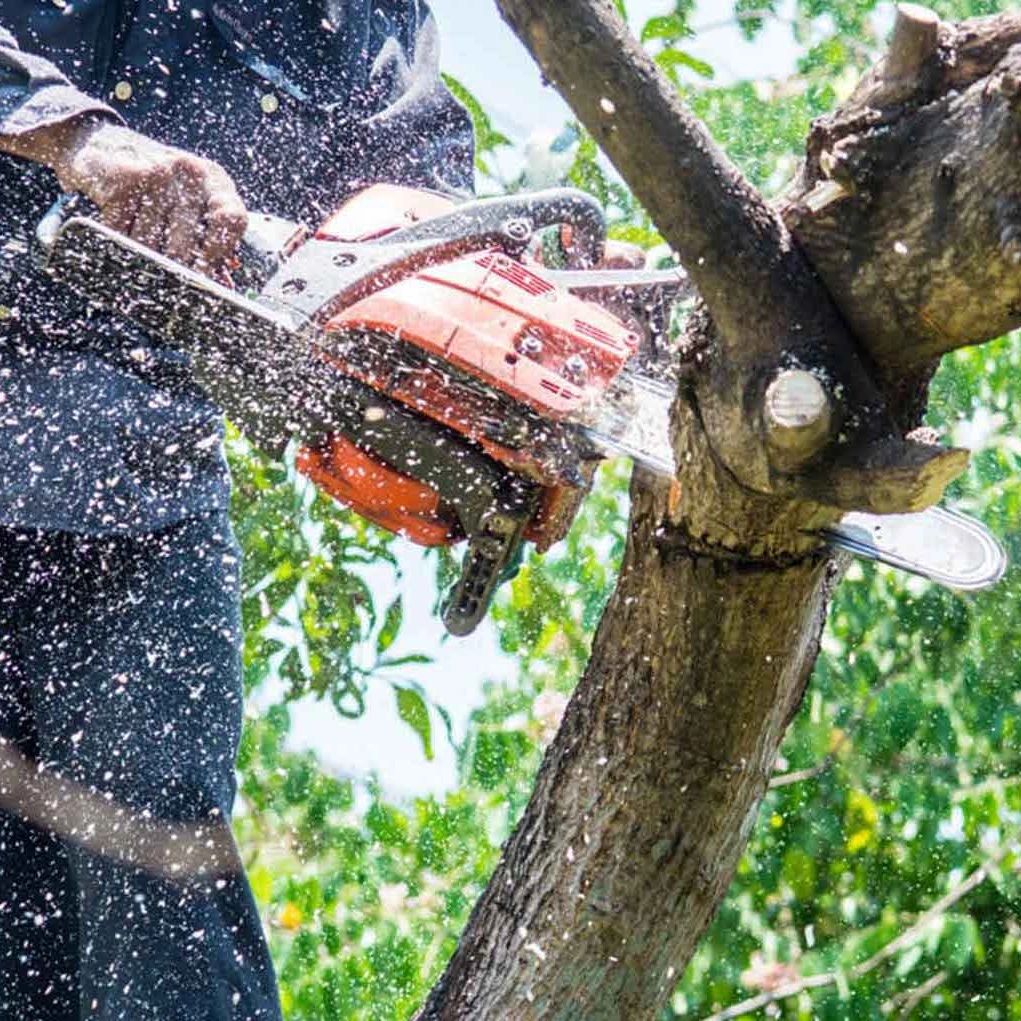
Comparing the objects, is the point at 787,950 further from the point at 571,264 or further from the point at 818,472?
the point at 818,472

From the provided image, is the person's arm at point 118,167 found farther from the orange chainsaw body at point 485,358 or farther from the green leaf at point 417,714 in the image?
the green leaf at point 417,714

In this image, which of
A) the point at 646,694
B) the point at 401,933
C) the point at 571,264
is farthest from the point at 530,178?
the point at 401,933

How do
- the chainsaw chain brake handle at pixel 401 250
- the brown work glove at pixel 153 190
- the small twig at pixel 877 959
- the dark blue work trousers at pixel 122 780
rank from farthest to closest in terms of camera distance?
the small twig at pixel 877 959 < the chainsaw chain brake handle at pixel 401 250 < the brown work glove at pixel 153 190 < the dark blue work trousers at pixel 122 780

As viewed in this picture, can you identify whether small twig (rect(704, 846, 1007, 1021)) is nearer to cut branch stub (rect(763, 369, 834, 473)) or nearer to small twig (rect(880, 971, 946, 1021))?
small twig (rect(880, 971, 946, 1021))

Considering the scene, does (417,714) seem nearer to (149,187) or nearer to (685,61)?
(685,61)

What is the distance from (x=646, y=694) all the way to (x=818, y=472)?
0.35 meters

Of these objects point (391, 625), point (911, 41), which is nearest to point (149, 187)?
point (911, 41)

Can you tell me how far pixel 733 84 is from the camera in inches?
136

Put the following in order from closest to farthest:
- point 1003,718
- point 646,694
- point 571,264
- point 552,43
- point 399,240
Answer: point 552,43
point 646,694
point 399,240
point 571,264
point 1003,718

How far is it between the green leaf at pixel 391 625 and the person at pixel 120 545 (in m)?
0.95

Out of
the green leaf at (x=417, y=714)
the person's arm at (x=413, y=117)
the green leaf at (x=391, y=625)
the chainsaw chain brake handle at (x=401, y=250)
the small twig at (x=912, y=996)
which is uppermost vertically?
the person's arm at (x=413, y=117)

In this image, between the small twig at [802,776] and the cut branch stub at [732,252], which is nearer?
the cut branch stub at [732,252]

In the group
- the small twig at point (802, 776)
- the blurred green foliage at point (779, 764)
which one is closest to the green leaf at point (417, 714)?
the blurred green foliage at point (779, 764)

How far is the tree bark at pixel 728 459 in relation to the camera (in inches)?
52.7
